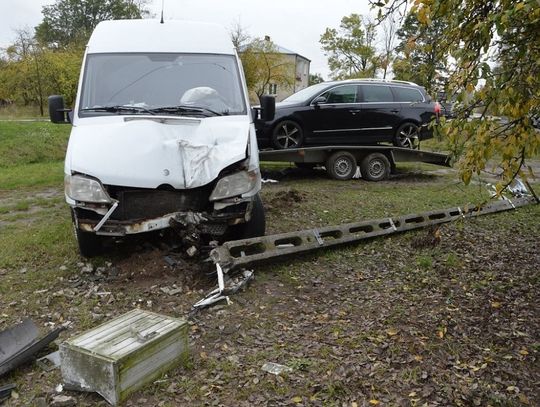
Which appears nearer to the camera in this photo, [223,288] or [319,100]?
[223,288]

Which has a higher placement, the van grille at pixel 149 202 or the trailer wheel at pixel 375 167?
the van grille at pixel 149 202

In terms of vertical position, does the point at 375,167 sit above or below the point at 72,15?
below

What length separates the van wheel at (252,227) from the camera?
5.59 m

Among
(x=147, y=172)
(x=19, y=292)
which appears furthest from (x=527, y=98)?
(x=19, y=292)

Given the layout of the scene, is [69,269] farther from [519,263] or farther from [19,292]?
[519,263]

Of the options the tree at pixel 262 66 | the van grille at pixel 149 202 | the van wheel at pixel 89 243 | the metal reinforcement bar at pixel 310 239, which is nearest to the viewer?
the van grille at pixel 149 202

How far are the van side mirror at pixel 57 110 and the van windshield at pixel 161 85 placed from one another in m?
0.67

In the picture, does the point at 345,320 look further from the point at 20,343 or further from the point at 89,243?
the point at 89,243

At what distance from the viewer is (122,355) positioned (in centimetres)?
309

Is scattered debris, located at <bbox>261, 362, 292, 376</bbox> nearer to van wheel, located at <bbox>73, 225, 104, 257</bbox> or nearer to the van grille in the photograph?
the van grille

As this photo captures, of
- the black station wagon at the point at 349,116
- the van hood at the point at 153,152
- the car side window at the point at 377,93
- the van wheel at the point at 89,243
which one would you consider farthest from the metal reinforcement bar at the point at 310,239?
the car side window at the point at 377,93

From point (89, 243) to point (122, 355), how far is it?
258 cm

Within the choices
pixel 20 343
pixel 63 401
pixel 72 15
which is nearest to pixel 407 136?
pixel 20 343

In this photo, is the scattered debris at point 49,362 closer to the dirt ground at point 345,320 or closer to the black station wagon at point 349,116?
the dirt ground at point 345,320
